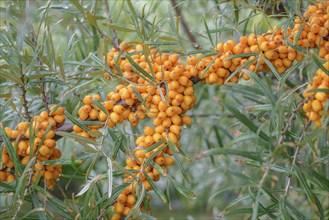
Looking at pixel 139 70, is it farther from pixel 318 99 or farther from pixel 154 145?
pixel 318 99

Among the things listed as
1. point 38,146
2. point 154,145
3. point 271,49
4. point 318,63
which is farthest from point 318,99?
point 38,146

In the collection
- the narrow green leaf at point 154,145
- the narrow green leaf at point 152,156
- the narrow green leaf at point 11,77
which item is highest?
the narrow green leaf at point 11,77

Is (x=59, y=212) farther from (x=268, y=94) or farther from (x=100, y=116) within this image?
(x=268, y=94)

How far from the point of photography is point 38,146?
76cm

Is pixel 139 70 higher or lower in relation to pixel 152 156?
higher

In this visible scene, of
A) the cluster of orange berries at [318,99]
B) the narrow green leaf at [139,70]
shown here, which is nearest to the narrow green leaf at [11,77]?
the narrow green leaf at [139,70]

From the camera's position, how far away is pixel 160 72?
0.80 metres

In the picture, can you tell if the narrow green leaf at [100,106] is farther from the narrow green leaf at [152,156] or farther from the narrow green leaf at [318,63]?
the narrow green leaf at [318,63]

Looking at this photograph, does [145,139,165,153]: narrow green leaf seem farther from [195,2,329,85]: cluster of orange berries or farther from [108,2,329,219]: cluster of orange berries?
[195,2,329,85]: cluster of orange berries

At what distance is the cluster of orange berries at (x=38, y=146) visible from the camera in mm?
760

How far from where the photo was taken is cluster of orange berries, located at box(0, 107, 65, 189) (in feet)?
2.49

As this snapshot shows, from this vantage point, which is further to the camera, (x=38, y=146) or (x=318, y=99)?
(x=38, y=146)

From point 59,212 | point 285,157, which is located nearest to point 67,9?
point 59,212

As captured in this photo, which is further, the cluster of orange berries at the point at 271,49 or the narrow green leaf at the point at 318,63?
the cluster of orange berries at the point at 271,49
